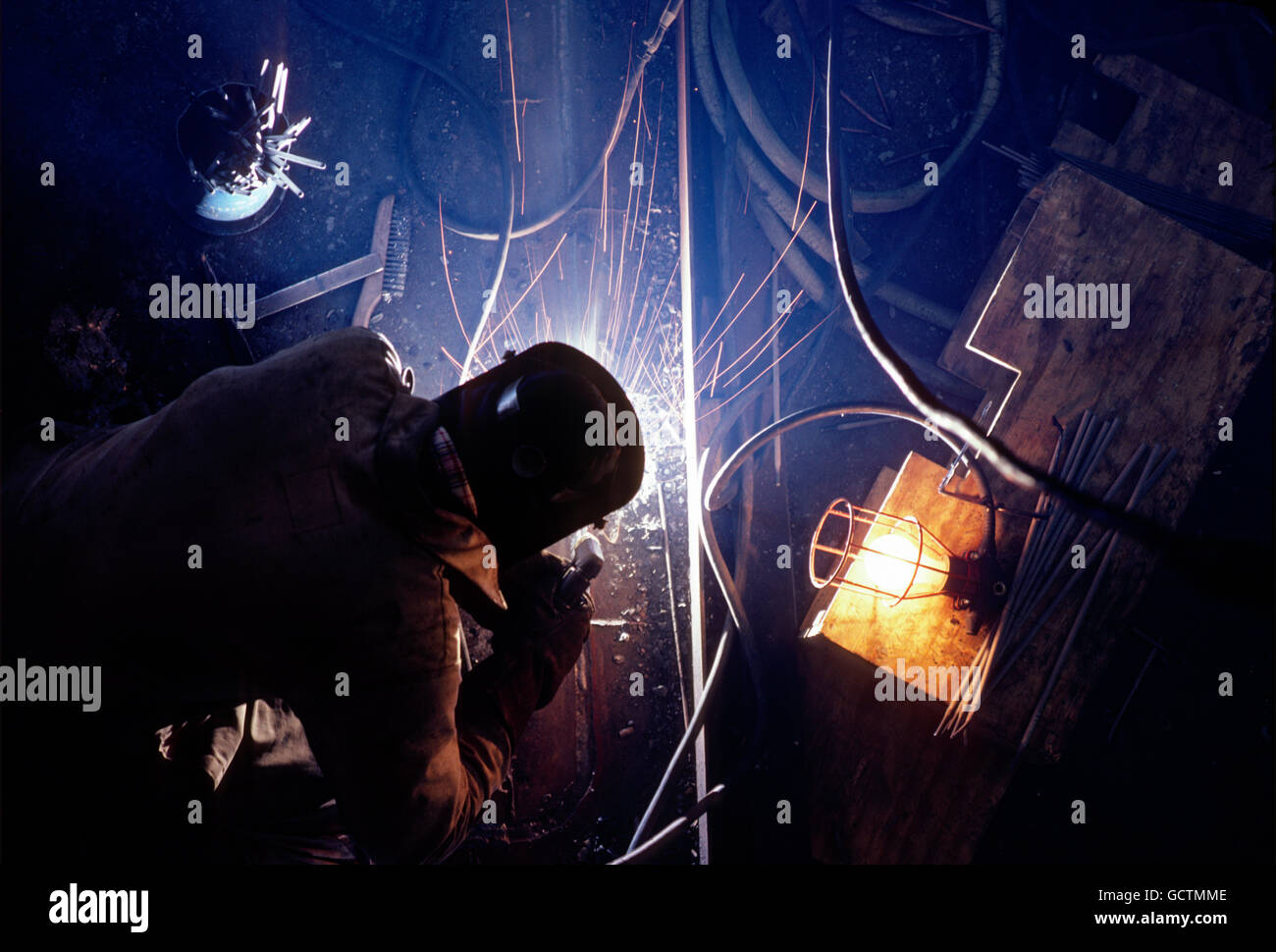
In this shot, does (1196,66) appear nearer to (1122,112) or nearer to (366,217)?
(1122,112)

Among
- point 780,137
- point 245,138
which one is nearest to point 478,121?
point 245,138

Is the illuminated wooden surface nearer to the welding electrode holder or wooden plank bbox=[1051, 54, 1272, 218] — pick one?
the welding electrode holder

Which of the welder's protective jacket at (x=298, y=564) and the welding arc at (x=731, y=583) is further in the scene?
the welding arc at (x=731, y=583)

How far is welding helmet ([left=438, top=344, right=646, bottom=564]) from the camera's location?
1.70m

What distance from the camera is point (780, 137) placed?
11.5ft

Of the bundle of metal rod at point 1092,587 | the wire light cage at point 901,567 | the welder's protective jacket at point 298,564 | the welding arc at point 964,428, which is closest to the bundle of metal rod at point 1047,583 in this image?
the bundle of metal rod at point 1092,587

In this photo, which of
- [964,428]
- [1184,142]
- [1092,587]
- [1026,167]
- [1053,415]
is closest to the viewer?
[964,428]

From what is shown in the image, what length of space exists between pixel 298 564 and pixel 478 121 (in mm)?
2855

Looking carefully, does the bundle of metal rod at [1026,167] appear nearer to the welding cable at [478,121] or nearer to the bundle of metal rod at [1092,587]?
the bundle of metal rod at [1092,587]

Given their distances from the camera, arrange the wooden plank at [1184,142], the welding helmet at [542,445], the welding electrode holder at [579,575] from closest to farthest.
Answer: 1. the welding helmet at [542,445]
2. the welding electrode holder at [579,575]
3. the wooden plank at [1184,142]

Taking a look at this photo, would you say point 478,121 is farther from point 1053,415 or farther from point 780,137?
point 1053,415

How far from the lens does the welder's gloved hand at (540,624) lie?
261cm

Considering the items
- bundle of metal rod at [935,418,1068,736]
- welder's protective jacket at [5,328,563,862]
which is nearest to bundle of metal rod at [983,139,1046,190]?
bundle of metal rod at [935,418,1068,736]
